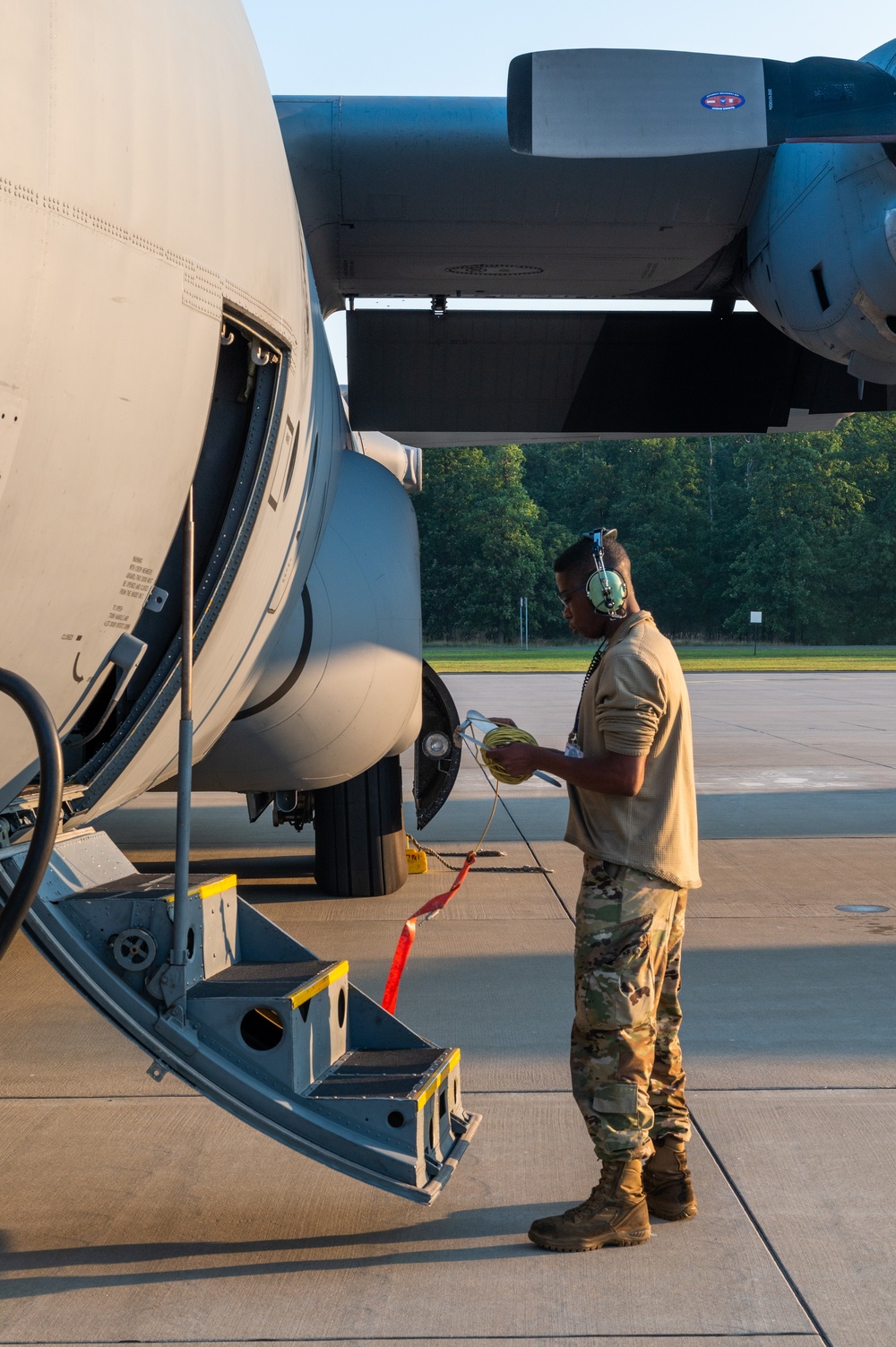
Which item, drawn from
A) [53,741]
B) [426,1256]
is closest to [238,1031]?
[426,1256]

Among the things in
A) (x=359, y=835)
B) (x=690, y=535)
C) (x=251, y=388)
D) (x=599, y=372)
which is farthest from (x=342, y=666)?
(x=690, y=535)

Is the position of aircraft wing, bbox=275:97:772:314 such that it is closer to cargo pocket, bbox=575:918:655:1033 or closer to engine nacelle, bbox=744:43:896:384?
engine nacelle, bbox=744:43:896:384

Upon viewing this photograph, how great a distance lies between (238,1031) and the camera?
10.6 ft

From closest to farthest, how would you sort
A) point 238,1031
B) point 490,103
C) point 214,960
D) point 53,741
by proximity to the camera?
1. point 53,741
2. point 238,1031
3. point 214,960
4. point 490,103

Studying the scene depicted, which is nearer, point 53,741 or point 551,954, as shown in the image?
point 53,741

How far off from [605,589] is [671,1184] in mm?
1564

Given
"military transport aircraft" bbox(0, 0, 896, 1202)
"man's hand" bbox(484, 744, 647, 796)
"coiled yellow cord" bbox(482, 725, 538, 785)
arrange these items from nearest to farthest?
1. "military transport aircraft" bbox(0, 0, 896, 1202)
2. "man's hand" bbox(484, 744, 647, 796)
3. "coiled yellow cord" bbox(482, 725, 538, 785)

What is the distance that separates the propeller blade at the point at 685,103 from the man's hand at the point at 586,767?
9.37 ft

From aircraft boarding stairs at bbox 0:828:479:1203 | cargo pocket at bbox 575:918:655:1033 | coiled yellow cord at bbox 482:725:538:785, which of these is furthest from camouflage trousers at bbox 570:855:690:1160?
aircraft boarding stairs at bbox 0:828:479:1203

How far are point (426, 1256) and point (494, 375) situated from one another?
19.6 ft

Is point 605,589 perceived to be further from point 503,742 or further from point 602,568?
point 503,742

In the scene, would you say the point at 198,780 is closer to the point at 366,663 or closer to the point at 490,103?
the point at 366,663

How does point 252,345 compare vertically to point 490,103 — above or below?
below

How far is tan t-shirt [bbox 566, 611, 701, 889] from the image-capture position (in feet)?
10.9
